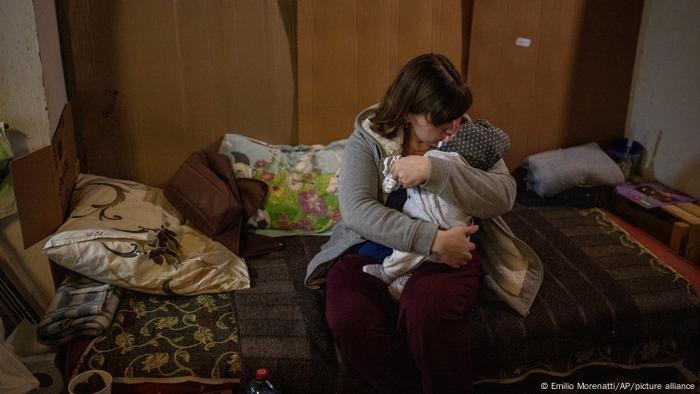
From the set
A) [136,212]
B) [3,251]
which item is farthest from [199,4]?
[3,251]

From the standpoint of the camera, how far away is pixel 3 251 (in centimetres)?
185

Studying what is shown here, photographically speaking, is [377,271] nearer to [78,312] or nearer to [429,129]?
[429,129]

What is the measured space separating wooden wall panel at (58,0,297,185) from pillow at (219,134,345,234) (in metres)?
0.16

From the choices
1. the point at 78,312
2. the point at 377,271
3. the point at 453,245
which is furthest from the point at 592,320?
the point at 78,312

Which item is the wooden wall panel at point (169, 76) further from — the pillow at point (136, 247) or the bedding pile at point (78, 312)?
the bedding pile at point (78, 312)

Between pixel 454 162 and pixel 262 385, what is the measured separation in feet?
2.55

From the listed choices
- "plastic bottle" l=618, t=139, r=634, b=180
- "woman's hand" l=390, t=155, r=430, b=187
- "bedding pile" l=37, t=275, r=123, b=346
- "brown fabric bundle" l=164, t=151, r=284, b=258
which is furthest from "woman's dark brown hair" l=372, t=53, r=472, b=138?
"plastic bottle" l=618, t=139, r=634, b=180

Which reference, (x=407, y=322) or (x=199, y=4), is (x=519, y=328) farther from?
(x=199, y=4)

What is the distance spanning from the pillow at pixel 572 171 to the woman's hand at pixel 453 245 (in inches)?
40.7

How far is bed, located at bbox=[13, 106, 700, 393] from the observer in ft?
5.39

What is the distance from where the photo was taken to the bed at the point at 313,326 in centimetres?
164

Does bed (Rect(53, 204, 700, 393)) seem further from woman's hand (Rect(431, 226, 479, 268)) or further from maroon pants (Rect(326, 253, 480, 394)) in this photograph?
woman's hand (Rect(431, 226, 479, 268))

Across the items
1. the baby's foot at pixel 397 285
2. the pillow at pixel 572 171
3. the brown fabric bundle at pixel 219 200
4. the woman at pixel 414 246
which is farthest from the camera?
the pillow at pixel 572 171

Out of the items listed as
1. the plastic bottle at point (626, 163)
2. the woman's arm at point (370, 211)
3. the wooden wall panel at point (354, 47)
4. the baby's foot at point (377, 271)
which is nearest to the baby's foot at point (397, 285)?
the baby's foot at point (377, 271)
